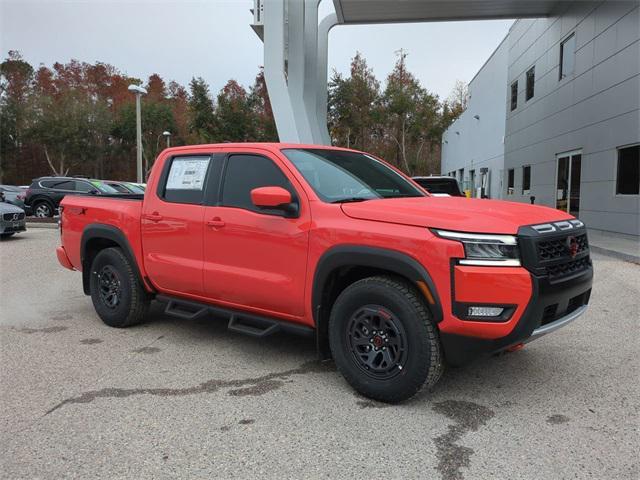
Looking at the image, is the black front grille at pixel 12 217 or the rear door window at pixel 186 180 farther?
the black front grille at pixel 12 217

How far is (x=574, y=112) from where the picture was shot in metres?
18.2

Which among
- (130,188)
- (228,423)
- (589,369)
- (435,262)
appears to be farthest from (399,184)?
(130,188)

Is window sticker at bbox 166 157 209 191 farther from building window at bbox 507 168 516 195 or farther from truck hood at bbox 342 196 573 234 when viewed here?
building window at bbox 507 168 516 195

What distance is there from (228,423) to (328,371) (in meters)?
1.14

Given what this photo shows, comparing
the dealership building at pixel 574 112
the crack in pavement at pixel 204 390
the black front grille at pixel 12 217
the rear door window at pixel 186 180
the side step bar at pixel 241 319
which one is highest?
the dealership building at pixel 574 112

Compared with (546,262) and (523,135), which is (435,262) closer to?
(546,262)

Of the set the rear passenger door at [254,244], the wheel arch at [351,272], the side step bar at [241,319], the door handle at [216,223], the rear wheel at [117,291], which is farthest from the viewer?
the rear wheel at [117,291]

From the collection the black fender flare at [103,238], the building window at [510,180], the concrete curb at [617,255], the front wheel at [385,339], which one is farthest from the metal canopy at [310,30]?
the front wheel at [385,339]

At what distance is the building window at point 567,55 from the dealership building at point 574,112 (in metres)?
0.03

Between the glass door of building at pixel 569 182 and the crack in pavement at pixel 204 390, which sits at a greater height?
the glass door of building at pixel 569 182

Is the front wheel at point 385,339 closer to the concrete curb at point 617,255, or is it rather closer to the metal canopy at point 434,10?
the concrete curb at point 617,255

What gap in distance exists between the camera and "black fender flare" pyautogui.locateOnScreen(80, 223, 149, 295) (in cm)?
526

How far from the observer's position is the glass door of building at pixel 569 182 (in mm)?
18234

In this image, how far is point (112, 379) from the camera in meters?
4.07
